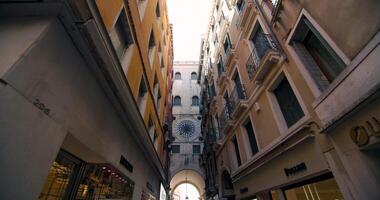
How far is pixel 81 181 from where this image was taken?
4348 mm

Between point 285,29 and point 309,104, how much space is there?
289cm

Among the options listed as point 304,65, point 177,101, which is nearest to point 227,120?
point 304,65

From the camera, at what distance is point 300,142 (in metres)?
5.32

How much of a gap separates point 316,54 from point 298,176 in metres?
3.78

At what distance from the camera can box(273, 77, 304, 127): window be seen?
6.05m

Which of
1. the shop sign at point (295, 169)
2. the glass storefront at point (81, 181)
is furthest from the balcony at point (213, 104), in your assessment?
the glass storefront at point (81, 181)

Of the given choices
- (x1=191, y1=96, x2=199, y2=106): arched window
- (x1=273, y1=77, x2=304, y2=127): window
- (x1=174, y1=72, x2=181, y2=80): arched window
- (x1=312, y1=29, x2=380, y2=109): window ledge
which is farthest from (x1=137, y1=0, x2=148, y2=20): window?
(x1=174, y1=72, x2=181, y2=80): arched window

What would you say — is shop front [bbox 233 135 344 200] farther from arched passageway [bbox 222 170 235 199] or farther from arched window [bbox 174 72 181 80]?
arched window [bbox 174 72 181 80]

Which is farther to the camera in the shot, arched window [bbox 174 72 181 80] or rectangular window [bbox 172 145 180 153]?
arched window [bbox 174 72 181 80]

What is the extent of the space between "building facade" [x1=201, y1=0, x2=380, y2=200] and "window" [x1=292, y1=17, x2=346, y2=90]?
0.09 feet

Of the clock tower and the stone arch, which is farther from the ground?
the clock tower

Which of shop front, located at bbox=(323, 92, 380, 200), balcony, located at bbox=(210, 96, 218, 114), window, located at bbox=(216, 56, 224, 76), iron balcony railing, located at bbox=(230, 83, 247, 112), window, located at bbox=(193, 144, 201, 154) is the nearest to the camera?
shop front, located at bbox=(323, 92, 380, 200)

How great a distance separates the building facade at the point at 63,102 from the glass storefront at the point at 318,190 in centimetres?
569

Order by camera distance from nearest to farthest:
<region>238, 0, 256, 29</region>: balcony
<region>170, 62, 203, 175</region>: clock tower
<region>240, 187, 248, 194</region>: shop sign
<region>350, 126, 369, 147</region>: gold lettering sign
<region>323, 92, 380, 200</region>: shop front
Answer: <region>323, 92, 380, 200</region>: shop front, <region>350, 126, 369, 147</region>: gold lettering sign, <region>238, 0, 256, 29</region>: balcony, <region>240, 187, 248, 194</region>: shop sign, <region>170, 62, 203, 175</region>: clock tower
